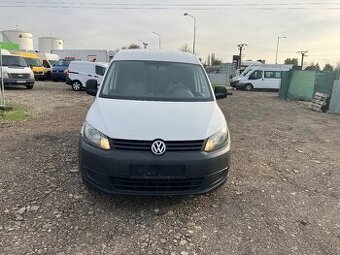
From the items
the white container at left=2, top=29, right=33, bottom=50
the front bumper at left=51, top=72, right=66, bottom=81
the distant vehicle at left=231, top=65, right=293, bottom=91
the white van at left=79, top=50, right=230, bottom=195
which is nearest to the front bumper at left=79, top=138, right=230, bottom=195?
the white van at left=79, top=50, right=230, bottom=195

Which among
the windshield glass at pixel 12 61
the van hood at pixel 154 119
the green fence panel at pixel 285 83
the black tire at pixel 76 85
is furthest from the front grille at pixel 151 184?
the green fence panel at pixel 285 83

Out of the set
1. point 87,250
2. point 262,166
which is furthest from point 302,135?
point 87,250

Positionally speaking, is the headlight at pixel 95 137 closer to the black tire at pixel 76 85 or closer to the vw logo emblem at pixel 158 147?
the vw logo emblem at pixel 158 147

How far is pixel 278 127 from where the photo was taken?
9992mm

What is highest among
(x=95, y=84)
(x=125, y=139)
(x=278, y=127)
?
(x=95, y=84)

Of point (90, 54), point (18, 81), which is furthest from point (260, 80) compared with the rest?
point (90, 54)

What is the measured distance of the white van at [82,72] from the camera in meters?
18.8

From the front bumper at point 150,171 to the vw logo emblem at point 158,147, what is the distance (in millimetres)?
46

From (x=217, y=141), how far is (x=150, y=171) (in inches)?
35.7

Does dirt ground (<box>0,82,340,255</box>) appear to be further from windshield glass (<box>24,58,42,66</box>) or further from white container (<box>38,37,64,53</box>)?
white container (<box>38,37,64,53</box>)

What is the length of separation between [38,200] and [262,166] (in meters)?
3.76

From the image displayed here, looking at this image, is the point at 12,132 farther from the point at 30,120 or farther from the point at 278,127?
the point at 278,127

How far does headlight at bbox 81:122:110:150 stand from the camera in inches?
145

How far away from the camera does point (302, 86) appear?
19.6 m
